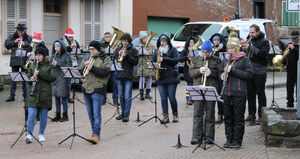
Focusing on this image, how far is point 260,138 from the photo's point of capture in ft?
32.2

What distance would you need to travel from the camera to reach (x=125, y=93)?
463 inches

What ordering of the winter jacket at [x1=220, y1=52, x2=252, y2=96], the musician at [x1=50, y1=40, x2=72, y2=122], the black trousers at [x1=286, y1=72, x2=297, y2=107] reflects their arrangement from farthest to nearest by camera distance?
the black trousers at [x1=286, y1=72, x2=297, y2=107] < the musician at [x1=50, y1=40, x2=72, y2=122] < the winter jacket at [x1=220, y1=52, x2=252, y2=96]

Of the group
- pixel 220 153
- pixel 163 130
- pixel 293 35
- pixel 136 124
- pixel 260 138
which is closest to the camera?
pixel 220 153

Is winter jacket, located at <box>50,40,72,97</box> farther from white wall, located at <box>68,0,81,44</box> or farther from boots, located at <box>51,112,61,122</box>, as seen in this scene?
white wall, located at <box>68,0,81,44</box>

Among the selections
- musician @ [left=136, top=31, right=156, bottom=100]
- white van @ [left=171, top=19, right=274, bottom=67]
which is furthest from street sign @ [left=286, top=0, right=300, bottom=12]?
white van @ [left=171, top=19, right=274, bottom=67]

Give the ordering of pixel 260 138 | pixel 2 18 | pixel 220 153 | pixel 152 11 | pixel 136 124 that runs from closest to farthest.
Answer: pixel 220 153 → pixel 260 138 → pixel 136 124 → pixel 2 18 → pixel 152 11

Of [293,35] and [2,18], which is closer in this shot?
[293,35]

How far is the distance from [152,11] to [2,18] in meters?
7.59

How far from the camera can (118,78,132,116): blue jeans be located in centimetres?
1174

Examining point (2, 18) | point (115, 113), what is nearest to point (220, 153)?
point (115, 113)

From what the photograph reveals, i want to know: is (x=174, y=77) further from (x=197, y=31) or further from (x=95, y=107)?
(x=197, y=31)

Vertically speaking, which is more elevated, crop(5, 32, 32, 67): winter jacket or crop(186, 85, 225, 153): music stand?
crop(5, 32, 32, 67): winter jacket

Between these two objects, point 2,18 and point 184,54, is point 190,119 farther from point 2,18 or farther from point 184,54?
point 2,18

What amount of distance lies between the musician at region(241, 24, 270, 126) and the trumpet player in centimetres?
121
